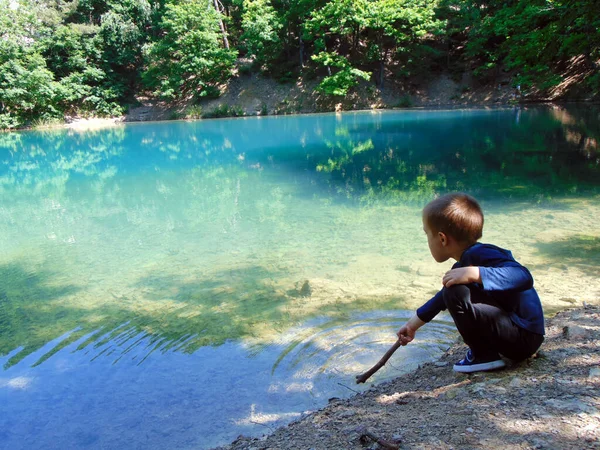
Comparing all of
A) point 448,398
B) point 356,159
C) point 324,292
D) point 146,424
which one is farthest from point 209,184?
point 448,398

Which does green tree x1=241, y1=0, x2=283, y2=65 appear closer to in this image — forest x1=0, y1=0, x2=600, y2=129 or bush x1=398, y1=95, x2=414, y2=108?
forest x1=0, y1=0, x2=600, y2=129

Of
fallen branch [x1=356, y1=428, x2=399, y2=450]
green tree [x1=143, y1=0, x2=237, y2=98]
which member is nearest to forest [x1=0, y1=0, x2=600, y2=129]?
green tree [x1=143, y1=0, x2=237, y2=98]

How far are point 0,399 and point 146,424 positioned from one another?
1.20m

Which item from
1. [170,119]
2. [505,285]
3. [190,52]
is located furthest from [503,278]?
[170,119]

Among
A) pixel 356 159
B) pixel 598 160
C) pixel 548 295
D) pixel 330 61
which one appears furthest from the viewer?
pixel 330 61

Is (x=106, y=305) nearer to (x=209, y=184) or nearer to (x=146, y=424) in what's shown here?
(x=146, y=424)

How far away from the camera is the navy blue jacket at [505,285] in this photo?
1.89 metres

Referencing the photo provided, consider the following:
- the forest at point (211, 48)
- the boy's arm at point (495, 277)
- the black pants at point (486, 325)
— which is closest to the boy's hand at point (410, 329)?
the black pants at point (486, 325)

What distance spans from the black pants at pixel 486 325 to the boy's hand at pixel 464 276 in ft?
0.13

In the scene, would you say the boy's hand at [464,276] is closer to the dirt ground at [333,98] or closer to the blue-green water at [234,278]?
the blue-green water at [234,278]

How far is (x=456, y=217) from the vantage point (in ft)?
6.74

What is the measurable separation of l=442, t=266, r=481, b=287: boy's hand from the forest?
90.2 feet

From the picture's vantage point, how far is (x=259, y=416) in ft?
8.94

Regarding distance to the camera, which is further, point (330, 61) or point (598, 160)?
point (330, 61)
